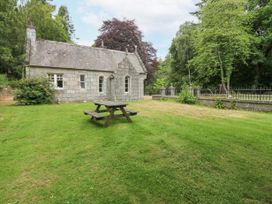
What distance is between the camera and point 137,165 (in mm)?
4172

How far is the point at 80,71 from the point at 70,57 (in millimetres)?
1583

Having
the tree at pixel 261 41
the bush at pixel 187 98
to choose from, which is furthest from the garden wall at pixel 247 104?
the tree at pixel 261 41

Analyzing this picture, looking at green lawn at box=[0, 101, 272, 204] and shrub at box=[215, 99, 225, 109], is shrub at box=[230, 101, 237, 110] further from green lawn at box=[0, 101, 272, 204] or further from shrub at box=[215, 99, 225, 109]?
green lawn at box=[0, 101, 272, 204]

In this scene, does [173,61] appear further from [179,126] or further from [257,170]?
[257,170]

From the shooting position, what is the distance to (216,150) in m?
5.02

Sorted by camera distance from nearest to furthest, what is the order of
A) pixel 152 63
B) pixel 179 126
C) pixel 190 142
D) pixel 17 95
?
pixel 190 142 < pixel 179 126 < pixel 17 95 < pixel 152 63

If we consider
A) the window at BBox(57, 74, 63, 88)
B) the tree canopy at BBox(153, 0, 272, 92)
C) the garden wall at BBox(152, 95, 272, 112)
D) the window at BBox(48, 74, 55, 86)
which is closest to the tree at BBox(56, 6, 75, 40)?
the tree canopy at BBox(153, 0, 272, 92)

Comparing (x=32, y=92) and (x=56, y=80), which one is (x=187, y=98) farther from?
(x=32, y=92)

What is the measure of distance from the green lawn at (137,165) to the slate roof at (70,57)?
11.4m

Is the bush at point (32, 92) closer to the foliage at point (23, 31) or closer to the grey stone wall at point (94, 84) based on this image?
the grey stone wall at point (94, 84)

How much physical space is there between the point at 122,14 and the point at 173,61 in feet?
41.4

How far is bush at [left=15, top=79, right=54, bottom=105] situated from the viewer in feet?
48.4

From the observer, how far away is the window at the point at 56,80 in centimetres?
1722

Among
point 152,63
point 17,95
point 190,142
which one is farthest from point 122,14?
point 190,142
